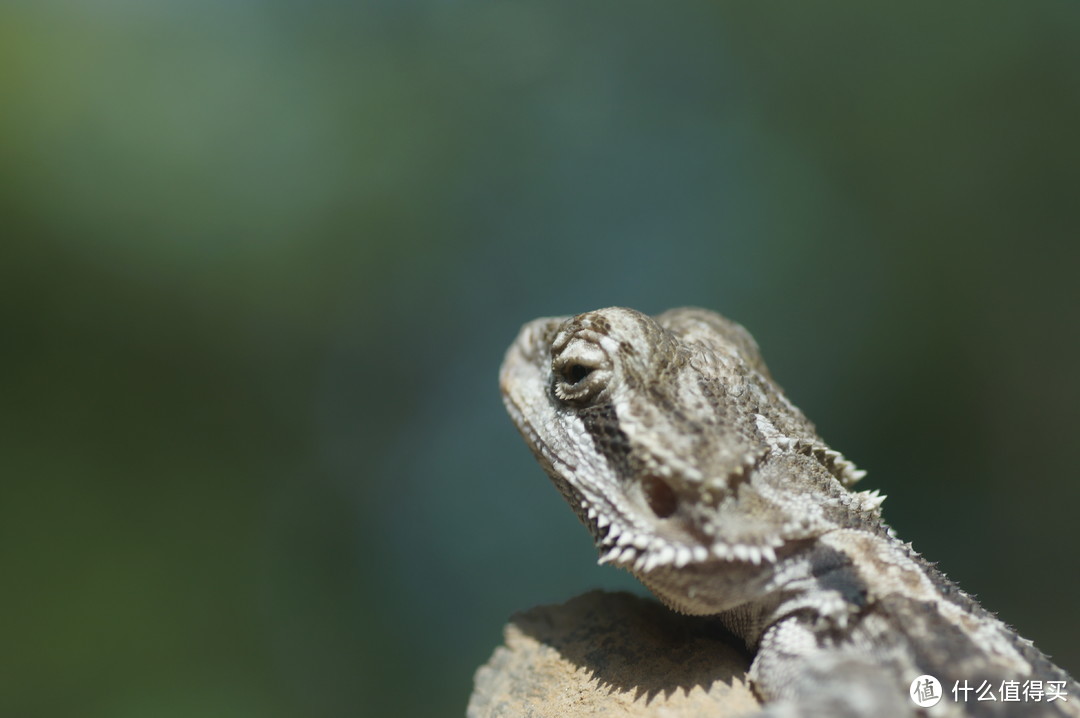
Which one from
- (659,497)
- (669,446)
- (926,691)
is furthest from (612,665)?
(926,691)

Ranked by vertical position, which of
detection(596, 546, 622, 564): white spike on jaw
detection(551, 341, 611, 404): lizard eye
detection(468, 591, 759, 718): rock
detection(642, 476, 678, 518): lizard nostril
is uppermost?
detection(551, 341, 611, 404): lizard eye

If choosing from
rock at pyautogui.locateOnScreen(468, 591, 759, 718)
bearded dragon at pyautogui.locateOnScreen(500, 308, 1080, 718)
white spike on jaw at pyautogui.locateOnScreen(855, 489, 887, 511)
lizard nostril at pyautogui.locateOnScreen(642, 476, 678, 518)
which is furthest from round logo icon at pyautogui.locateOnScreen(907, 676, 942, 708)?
lizard nostril at pyautogui.locateOnScreen(642, 476, 678, 518)

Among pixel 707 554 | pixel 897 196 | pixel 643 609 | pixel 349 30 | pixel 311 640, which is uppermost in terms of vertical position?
pixel 349 30

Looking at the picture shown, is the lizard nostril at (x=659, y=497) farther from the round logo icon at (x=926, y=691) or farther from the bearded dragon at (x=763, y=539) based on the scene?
the round logo icon at (x=926, y=691)

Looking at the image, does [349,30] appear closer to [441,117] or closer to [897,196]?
[441,117]

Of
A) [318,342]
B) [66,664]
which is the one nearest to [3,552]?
[66,664]

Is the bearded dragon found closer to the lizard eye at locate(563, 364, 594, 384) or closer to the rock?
the lizard eye at locate(563, 364, 594, 384)

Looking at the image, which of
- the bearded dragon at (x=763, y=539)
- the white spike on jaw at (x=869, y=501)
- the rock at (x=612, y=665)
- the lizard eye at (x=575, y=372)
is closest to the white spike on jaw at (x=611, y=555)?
the bearded dragon at (x=763, y=539)
